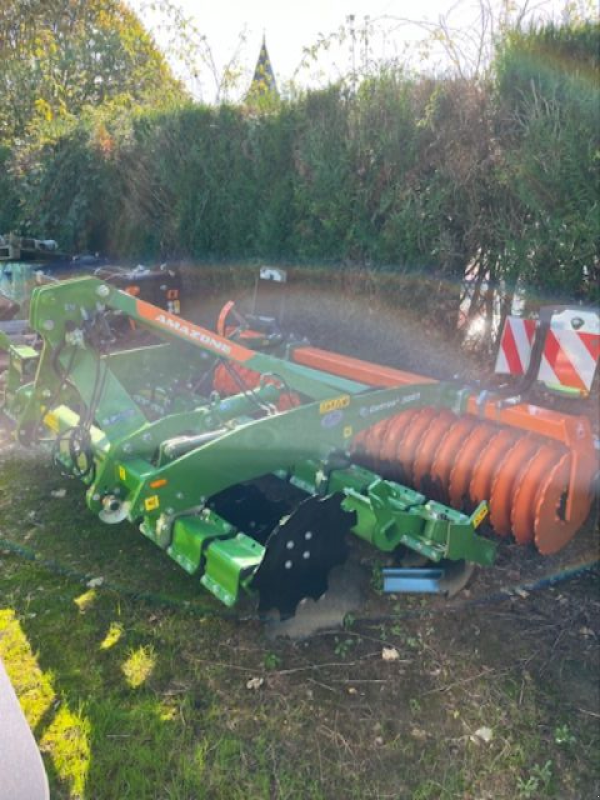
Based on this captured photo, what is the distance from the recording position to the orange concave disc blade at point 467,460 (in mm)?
3938

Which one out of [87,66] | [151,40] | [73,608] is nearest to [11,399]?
[73,608]

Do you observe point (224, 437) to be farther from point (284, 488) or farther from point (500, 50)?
point (500, 50)

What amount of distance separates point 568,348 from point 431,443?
102 cm

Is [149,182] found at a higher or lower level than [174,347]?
higher

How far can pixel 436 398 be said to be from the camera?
4.09 m

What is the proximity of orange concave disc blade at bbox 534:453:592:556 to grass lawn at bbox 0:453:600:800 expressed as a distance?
→ 31cm

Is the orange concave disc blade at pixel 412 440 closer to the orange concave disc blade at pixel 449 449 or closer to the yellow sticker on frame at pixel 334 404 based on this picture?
the orange concave disc blade at pixel 449 449

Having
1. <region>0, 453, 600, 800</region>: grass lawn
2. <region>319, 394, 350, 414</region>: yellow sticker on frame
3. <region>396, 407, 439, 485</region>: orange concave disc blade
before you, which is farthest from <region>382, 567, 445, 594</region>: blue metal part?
<region>319, 394, 350, 414</region>: yellow sticker on frame

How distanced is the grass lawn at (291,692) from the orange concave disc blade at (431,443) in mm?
735

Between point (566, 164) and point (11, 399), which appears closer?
point (566, 164)

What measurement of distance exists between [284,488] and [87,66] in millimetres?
13832

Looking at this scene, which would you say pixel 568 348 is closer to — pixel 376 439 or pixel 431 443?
pixel 431 443

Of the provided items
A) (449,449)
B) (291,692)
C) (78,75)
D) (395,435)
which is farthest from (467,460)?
(78,75)

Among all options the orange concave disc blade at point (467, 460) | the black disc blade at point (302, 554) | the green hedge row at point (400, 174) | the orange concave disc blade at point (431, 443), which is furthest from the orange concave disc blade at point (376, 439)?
the green hedge row at point (400, 174)
